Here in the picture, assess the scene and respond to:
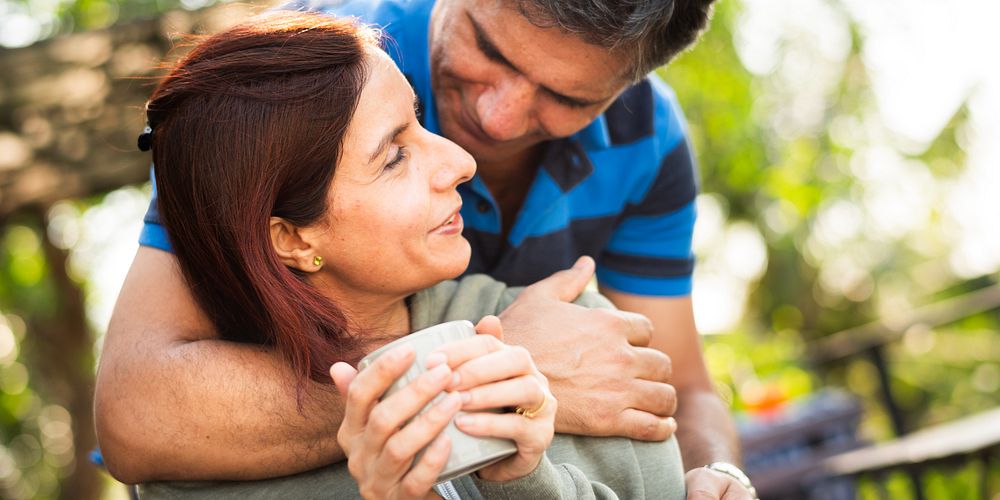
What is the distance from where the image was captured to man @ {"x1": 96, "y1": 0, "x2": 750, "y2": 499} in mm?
1617

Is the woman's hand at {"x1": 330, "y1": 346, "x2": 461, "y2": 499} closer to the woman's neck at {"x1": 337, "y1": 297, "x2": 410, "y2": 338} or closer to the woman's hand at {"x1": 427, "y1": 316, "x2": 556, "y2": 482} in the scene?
the woman's hand at {"x1": 427, "y1": 316, "x2": 556, "y2": 482}

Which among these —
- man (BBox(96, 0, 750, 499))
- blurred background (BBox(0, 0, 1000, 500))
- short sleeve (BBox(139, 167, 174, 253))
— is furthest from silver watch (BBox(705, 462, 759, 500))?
blurred background (BBox(0, 0, 1000, 500))

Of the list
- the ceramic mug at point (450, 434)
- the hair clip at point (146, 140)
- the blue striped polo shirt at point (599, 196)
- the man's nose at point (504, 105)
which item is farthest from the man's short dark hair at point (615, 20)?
the ceramic mug at point (450, 434)

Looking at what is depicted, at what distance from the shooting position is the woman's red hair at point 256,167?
164 centimetres

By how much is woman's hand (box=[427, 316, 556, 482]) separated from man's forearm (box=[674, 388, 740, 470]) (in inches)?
45.2

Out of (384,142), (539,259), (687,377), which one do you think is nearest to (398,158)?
(384,142)

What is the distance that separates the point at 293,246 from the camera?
1.76 meters

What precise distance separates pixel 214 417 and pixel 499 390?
0.63 metres

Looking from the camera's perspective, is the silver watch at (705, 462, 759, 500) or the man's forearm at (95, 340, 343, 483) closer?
the man's forearm at (95, 340, 343, 483)

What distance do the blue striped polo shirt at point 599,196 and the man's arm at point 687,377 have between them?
4cm

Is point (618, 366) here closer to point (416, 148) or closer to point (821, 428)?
point (416, 148)

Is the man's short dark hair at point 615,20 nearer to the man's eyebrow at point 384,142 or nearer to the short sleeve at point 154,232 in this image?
the man's eyebrow at point 384,142

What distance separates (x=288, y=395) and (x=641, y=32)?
115cm

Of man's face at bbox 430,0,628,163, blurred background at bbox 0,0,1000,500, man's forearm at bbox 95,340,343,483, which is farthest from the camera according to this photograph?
blurred background at bbox 0,0,1000,500
